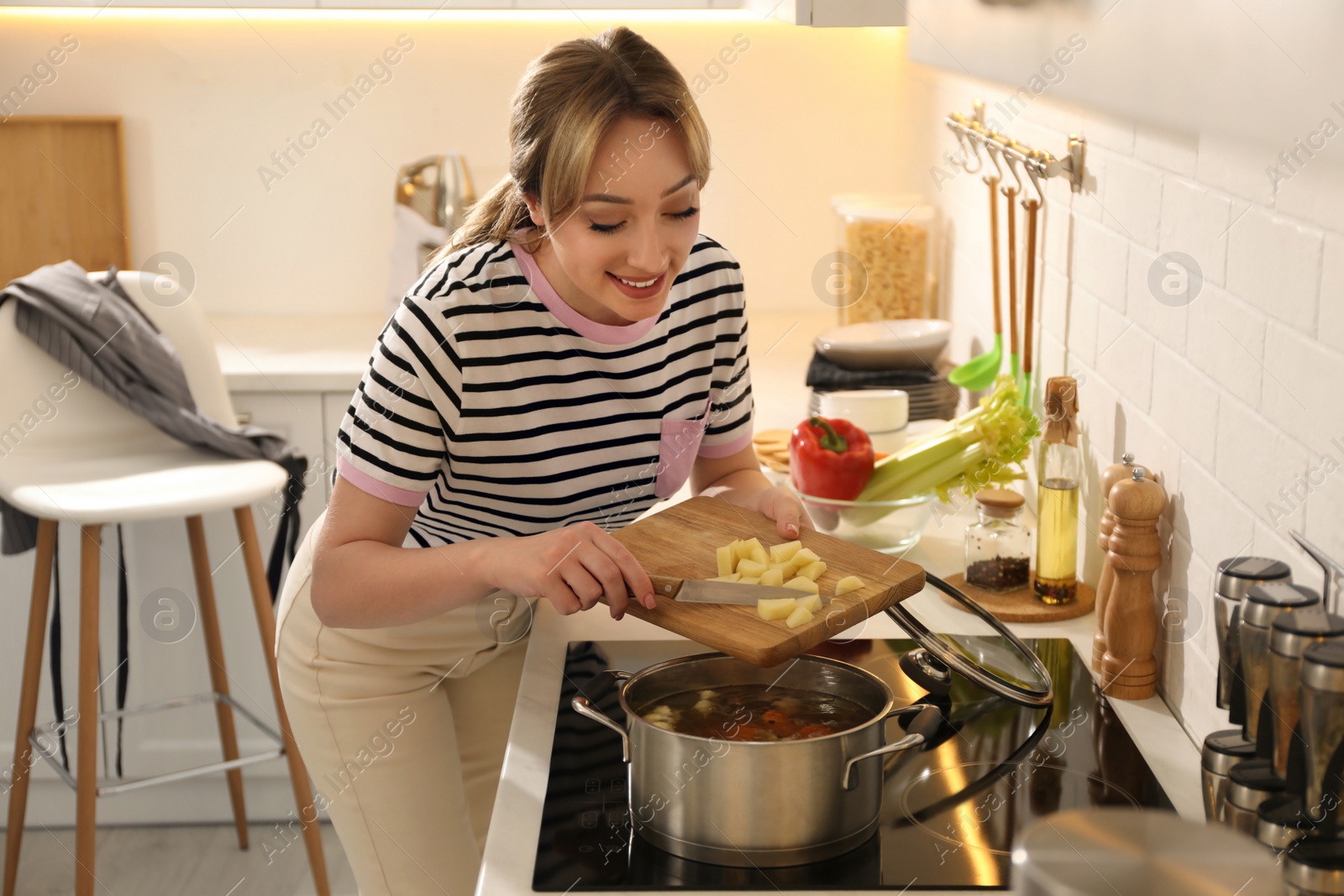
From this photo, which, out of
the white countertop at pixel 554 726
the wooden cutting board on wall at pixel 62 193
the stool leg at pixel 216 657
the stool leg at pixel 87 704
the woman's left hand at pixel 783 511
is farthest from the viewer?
the wooden cutting board on wall at pixel 62 193

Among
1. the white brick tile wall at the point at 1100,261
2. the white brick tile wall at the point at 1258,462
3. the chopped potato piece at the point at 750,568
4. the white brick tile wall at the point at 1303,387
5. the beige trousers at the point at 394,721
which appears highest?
the white brick tile wall at the point at 1100,261

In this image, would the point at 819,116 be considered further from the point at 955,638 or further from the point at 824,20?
the point at 955,638

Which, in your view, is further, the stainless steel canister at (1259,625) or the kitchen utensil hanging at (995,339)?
the kitchen utensil hanging at (995,339)

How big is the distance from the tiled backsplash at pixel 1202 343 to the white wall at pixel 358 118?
124 centimetres

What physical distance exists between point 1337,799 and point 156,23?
269 cm

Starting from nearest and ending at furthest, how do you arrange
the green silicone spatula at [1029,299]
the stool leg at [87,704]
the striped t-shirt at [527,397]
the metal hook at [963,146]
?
the striped t-shirt at [527,397] → the green silicone spatula at [1029,299] → the metal hook at [963,146] → the stool leg at [87,704]

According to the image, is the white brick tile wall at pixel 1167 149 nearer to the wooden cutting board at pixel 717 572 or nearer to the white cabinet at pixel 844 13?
the wooden cutting board at pixel 717 572

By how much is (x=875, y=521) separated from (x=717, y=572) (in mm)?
443

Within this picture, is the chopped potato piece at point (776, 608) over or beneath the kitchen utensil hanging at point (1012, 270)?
beneath

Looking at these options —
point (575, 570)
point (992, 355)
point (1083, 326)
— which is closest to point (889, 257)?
point (992, 355)

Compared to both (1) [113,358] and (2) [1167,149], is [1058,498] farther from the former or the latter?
(1) [113,358]

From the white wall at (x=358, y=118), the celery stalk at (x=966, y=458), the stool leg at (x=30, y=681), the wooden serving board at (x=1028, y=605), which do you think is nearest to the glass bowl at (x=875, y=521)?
the celery stalk at (x=966, y=458)

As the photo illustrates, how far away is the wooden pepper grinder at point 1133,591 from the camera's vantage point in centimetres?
104

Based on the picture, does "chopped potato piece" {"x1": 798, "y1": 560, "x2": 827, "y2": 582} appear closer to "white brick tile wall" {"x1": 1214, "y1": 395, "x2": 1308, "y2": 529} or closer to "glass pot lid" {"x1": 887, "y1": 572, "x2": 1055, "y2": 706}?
"glass pot lid" {"x1": 887, "y1": 572, "x2": 1055, "y2": 706}
